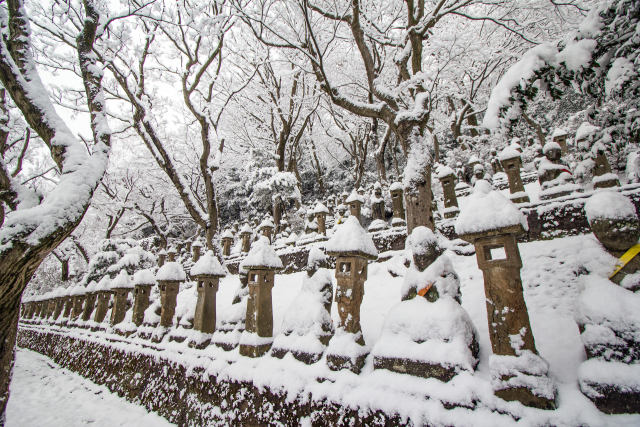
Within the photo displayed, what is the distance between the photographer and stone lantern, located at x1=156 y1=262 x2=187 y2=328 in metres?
5.49

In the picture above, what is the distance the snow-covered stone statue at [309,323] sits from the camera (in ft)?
10.5

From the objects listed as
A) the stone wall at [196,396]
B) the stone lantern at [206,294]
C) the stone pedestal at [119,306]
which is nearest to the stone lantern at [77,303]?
the stone wall at [196,396]

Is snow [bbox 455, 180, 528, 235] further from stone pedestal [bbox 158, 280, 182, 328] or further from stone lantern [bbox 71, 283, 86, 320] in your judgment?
stone lantern [bbox 71, 283, 86, 320]

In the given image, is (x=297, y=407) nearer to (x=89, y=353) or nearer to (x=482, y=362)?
(x=482, y=362)

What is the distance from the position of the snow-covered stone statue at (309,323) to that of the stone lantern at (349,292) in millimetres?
264

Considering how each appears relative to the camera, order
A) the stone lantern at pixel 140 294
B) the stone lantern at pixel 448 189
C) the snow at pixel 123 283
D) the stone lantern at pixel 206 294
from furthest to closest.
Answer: the stone lantern at pixel 448 189 < the snow at pixel 123 283 < the stone lantern at pixel 140 294 < the stone lantern at pixel 206 294

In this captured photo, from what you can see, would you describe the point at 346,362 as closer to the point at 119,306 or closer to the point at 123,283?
the point at 123,283

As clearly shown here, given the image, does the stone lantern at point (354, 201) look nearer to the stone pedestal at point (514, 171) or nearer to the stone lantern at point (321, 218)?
the stone lantern at point (321, 218)

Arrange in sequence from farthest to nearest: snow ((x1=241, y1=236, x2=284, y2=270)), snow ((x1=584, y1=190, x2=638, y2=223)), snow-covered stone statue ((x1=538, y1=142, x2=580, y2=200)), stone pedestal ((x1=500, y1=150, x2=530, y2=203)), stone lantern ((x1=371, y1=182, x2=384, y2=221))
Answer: stone lantern ((x1=371, y1=182, x2=384, y2=221))
stone pedestal ((x1=500, y1=150, x2=530, y2=203))
snow-covered stone statue ((x1=538, y1=142, x2=580, y2=200))
snow ((x1=241, y1=236, x2=284, y2=270))
snow ((x1=584, y1=190, x2=638, y2=223))

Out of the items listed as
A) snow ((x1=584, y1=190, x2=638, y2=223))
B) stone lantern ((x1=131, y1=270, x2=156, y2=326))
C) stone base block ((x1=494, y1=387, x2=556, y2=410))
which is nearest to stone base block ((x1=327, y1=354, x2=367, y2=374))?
stone base block ((x1=494, y1=387, x2=556, y2=410))

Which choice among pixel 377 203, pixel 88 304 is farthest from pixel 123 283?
pixel 377 203

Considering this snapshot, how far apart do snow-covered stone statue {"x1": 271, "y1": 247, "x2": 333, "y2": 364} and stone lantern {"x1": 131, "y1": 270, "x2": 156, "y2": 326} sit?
434 centimetres

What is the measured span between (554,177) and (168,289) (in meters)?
8.48

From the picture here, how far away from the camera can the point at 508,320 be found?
2.23 m
